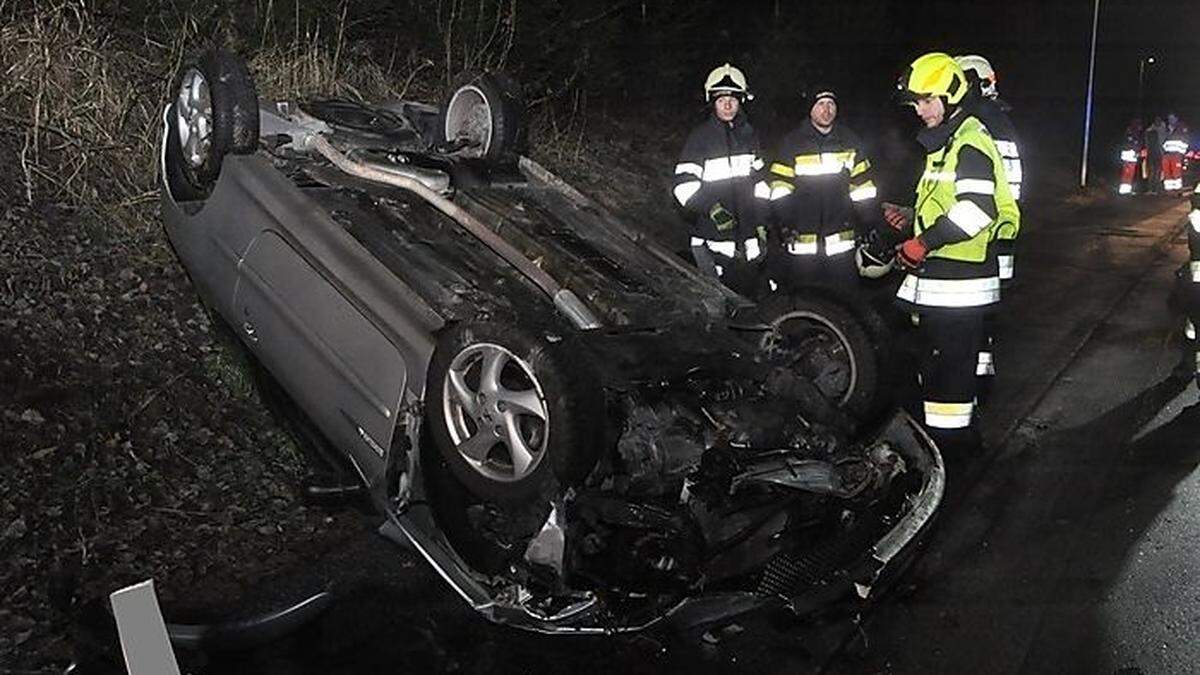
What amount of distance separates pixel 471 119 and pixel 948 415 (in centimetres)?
262

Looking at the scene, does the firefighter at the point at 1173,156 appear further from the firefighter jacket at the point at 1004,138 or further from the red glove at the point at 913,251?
the red glove at the point at 913,251

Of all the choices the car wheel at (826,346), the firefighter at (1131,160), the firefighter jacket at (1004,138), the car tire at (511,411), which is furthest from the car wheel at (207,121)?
the firefighter at (1131,160)

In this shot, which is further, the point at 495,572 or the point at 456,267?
the point at 456,267

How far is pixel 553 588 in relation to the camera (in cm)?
307

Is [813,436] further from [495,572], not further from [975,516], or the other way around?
[975,516]

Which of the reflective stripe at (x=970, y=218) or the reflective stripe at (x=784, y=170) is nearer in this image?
the reflective stripe at (x=970, y=218)

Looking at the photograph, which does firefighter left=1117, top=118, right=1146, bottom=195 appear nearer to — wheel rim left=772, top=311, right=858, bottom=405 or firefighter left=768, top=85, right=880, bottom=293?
firefighter left=768, top=85, right=880, bottom=293

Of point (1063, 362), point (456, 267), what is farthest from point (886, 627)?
point (1063, 362)

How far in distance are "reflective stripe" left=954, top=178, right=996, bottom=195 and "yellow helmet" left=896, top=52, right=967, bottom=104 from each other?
1.25 feet

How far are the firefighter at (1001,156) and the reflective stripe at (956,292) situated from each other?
175 mm

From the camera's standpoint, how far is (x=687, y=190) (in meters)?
6.29

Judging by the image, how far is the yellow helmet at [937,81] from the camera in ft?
16.5

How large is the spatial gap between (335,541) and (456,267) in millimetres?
1159

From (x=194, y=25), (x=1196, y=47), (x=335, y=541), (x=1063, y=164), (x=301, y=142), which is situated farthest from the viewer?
(x=1196, y=47)
